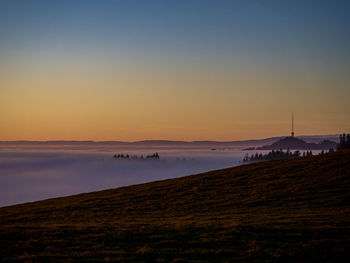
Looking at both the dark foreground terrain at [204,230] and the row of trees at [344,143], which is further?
the row of trees at [344,143]

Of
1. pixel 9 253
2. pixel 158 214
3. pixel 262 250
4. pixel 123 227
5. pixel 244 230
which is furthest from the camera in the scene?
pixel 158 214

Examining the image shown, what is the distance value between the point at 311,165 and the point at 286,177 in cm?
861

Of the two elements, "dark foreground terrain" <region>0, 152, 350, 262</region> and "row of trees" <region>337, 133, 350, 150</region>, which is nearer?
"dark foreground terrain" <region>0, 152, 350, 262</region>

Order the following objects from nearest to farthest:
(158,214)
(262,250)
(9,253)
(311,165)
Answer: (262,250) < (9,253) < (158,214) < (311,165)

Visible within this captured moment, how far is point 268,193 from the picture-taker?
39781 millimetres

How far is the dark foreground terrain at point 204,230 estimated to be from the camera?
17.4 meters

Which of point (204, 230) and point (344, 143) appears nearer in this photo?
point (204, 230)

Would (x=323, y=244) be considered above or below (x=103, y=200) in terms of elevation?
above

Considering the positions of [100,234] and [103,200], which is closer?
[100,234]

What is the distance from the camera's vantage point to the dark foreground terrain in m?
17.4

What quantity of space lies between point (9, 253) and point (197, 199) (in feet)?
83.1

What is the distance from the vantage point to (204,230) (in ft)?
72.8

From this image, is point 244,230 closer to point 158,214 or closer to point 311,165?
A: point 158,214

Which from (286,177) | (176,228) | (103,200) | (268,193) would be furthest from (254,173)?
(176,228)
